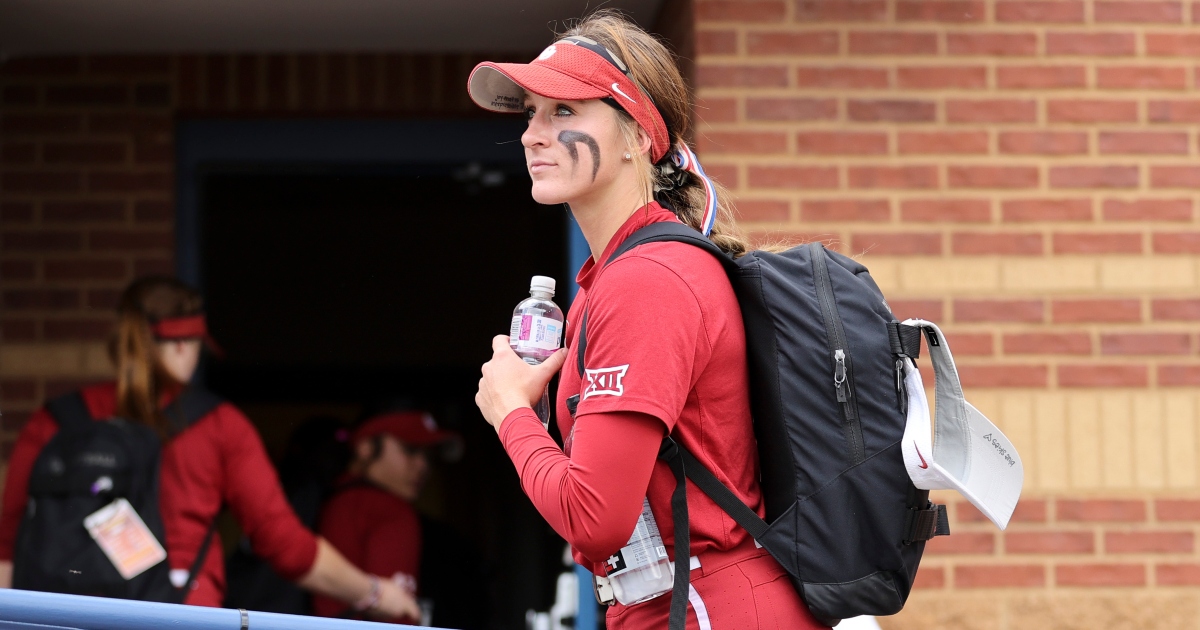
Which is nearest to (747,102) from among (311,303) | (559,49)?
(559,49)

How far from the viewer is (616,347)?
185 cm

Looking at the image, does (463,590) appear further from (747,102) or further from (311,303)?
(311,303)

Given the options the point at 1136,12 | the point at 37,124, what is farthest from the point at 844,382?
the point at 37,124

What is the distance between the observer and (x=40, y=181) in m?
5.00

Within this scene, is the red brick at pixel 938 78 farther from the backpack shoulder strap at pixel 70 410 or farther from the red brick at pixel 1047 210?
the backpack shoulder strap at pixel 70 410

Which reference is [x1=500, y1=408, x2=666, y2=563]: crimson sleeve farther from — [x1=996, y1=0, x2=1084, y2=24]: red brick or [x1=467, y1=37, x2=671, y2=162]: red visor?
[x1=996, y1=0, x2=1084, y2=24]: red brick

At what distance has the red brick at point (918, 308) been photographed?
3.80 meters

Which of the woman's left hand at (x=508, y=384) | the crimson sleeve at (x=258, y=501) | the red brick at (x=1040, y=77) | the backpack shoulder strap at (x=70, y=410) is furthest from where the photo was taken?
the crimson sleeve at (x=258, y=501)

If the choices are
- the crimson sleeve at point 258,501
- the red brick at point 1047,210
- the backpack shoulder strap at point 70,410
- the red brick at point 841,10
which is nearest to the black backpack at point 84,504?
the backpack shoulder strap at point 70,410

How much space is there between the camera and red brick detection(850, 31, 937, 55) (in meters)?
3.90

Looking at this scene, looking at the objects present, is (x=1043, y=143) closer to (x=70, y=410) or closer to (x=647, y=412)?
(x=647, y=412)

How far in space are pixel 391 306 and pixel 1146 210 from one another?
6.31 m

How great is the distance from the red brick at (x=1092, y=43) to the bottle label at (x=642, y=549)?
263 centimetres

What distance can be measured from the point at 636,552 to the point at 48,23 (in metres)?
3.59
